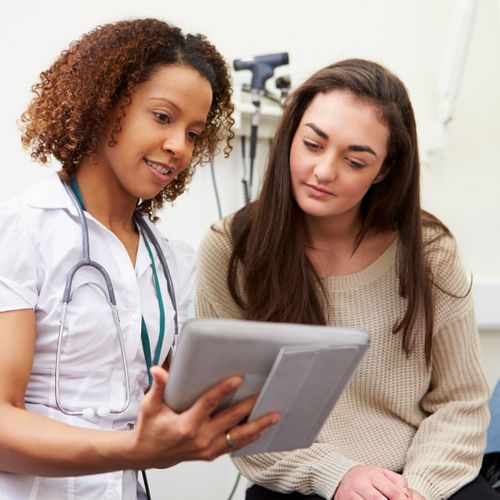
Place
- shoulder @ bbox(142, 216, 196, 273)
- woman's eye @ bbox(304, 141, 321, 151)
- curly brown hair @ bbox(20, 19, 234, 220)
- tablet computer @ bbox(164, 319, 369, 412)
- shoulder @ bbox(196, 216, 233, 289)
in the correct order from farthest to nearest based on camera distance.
Answer: shoulder @ bbox(196, 216, 233, 289)
woman's eye @ bbox(304, 141, 321, 151)
shoulder @ bbox(142, 216, 196, 273)
curly brown hair @ bbox(20, 19, 234, 220)
tablet computer @ bbox(164, 319, 369, 412)

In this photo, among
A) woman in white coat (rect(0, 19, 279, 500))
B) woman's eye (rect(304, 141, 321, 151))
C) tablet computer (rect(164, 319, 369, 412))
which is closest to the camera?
tablet computer (rect(164, 319, 369, 412))

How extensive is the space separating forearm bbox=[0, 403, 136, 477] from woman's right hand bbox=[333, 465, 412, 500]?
21.4 inches

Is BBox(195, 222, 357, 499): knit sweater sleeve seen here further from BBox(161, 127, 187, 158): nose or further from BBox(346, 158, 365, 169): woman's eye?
BBox(161, 127, 187, 158): nose

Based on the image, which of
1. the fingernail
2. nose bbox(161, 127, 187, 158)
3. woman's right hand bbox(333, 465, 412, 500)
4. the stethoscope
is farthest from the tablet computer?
woman's right hand bbox(333, 465, 412, 500)

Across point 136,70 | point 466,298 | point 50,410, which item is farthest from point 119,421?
point 466,298

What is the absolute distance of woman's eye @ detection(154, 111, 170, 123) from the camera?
1.08 metres

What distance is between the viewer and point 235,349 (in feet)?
2.49

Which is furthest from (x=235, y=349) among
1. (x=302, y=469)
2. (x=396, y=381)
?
(x=396, y=381)

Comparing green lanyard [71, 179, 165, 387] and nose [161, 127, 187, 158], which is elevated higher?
nose [161, 127, 187, 158]

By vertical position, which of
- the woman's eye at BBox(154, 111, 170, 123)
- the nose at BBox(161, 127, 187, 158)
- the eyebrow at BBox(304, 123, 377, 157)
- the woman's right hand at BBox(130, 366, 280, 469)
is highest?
the woman's eye at BBox(154, 111, 170, 123)

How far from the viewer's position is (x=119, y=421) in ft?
3.44

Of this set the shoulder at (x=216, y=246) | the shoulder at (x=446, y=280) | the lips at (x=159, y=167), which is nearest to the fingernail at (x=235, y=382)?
the lips at (x=159, y=167)

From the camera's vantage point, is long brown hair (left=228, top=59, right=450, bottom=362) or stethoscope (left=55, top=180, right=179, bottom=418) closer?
stethoscope (left=55, top=180, right=179, bottom=418)

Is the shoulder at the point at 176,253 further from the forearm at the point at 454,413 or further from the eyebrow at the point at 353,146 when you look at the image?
the forearm at the point at 454,413
